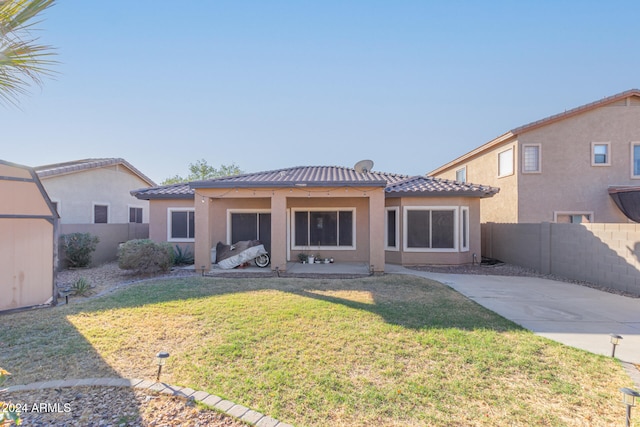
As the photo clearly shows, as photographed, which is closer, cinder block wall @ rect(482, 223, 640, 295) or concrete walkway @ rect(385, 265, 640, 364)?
concrete walkway @ rect(385, 265, 640, 364)

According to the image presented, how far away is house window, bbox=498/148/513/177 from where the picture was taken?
16.0 metres

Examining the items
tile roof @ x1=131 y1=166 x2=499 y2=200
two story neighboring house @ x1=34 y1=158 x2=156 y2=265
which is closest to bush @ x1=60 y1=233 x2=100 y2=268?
two story neighboring house @ x1=34 y1=158 x2=156 y2=265

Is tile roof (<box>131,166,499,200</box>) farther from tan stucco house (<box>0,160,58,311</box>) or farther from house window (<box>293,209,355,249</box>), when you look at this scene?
tan stucco house (<box>0,160,58,311</box>)

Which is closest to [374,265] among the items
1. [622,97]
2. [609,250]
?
[609,250]

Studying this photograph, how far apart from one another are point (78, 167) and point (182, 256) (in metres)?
8.43

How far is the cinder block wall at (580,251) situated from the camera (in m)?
8.45

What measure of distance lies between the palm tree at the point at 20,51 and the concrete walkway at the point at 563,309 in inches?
315

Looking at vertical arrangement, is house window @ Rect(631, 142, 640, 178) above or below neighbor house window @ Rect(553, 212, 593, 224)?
above

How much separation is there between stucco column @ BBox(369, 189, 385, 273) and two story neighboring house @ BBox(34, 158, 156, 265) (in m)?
12.6

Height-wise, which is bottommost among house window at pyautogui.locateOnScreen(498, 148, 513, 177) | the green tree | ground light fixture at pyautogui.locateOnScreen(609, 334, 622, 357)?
ground light fixture at pyautogui.locateOnScreen(609, 334, 622, 357)

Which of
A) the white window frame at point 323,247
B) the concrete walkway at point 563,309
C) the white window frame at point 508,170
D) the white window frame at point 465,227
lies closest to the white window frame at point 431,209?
the white window frame at point 465,227

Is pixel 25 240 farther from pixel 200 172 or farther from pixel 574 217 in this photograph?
pixel 200 172

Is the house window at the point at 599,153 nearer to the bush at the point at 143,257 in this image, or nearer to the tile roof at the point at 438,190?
the tile roof at the point at 438,190

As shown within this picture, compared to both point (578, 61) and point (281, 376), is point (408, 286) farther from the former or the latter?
point (578, 61)
